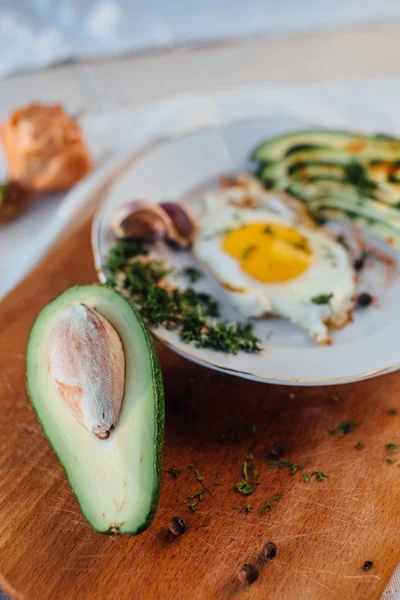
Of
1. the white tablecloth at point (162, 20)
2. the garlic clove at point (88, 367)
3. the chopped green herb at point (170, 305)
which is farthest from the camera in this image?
the white tablecloth at point (162, 20)

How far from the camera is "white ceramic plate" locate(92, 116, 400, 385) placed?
6.18 feet

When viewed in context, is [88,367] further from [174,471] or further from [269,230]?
[269,230]

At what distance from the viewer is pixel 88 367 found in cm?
162

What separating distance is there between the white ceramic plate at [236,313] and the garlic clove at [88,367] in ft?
1.10

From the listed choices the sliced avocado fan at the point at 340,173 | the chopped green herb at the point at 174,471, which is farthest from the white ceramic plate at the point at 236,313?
the chopped green herb at the point at 174,471

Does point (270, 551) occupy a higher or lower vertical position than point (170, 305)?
lower

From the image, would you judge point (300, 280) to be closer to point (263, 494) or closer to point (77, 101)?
point (263, 494)

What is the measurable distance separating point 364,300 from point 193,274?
73 centimetres

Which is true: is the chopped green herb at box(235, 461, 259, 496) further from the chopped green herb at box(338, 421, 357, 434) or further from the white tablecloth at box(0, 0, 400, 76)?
the white tablecloth at box(0, 0, 400, 76)

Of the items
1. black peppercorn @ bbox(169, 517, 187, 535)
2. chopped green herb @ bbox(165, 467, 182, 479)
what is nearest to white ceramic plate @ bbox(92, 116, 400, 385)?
chopped green herb @ bbox(165, 467, 182, 479)

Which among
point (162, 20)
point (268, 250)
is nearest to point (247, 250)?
point (268, 250)

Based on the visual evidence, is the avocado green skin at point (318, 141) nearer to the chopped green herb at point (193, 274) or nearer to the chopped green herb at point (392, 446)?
the chopped green herb at point (193, 274)

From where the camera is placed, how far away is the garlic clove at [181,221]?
2508 mm

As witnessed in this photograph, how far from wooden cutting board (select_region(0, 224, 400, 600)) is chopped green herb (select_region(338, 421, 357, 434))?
1cm
